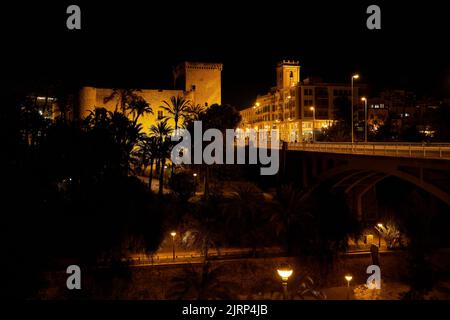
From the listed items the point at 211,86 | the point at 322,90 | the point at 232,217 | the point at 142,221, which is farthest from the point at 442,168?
the point at 322,90

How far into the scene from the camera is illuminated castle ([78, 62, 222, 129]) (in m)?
62.4

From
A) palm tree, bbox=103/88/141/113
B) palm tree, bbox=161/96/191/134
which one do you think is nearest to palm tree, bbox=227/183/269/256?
palm tree, bbox=161/96/191/134

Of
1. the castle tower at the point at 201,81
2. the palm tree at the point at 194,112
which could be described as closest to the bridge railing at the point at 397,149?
the palm tree at the point at 194,112

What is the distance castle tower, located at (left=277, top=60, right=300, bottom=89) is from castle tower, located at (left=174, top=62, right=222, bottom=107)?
23.2 m

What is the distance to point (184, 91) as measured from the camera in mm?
67688

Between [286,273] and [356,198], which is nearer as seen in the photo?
[286,273]

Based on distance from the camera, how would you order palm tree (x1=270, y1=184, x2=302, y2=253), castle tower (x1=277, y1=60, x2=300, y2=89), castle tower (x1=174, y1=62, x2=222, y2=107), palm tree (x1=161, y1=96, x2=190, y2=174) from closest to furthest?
palm tree (x1=270, y1=184, x2=302, y2=253) < palm tree (x1=161, y1=96, x2=190, y2=174) < castle tower (x1=174, y1=62, x2=222, y2=107) < castle tower (x1=277, y1=60, x2=300, y2=89)

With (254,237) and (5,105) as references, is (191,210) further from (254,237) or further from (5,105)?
(5,105)

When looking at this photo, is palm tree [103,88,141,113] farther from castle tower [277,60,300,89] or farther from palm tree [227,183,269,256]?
castle tower [277,60,300,89]

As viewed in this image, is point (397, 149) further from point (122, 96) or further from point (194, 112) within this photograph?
point (122, 96)

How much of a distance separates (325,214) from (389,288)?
359 inches

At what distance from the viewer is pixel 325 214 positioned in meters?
31.8

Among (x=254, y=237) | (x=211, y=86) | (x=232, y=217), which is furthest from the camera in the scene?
(x=211, y=86)

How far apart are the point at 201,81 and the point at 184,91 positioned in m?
3.68
